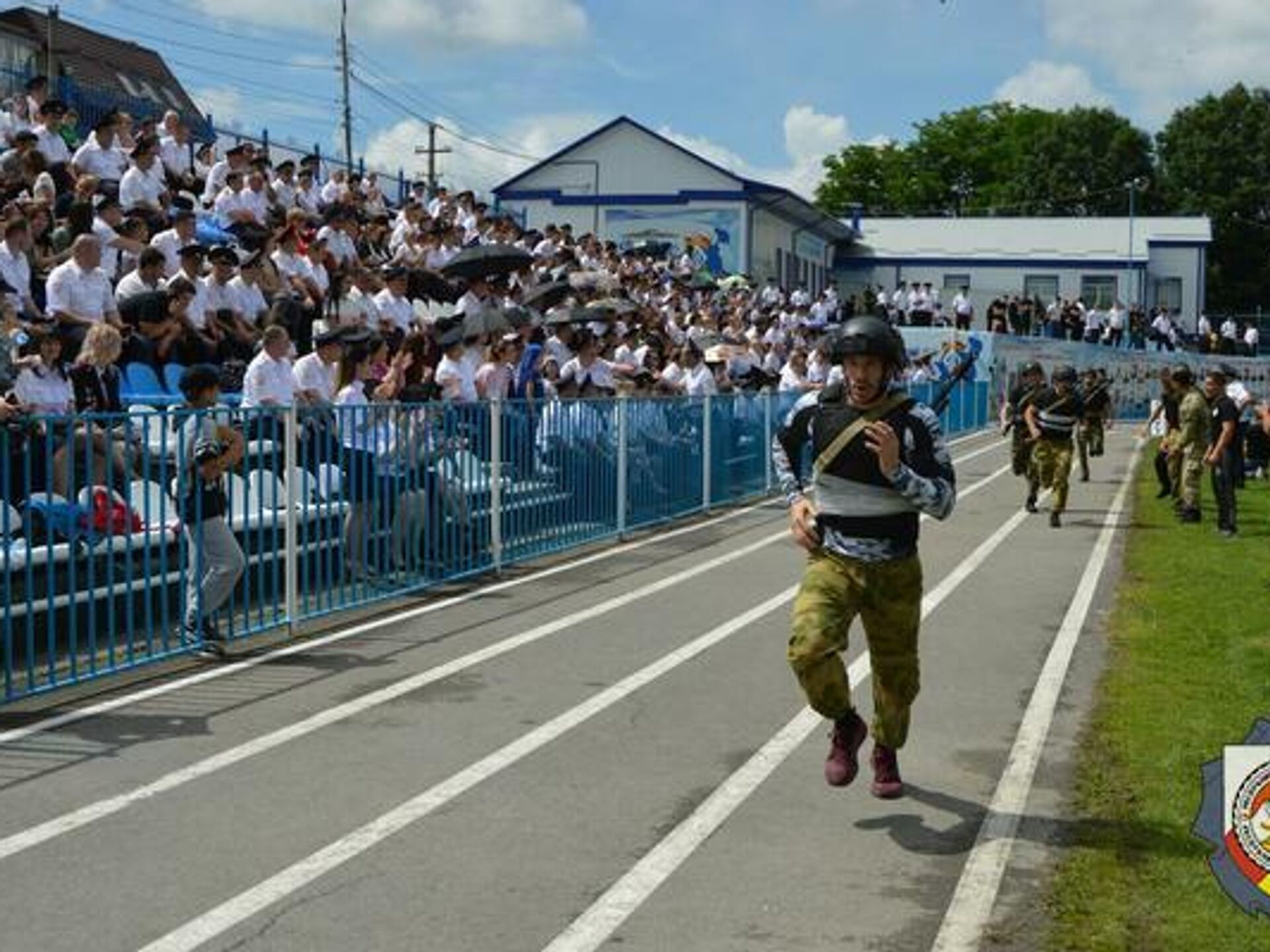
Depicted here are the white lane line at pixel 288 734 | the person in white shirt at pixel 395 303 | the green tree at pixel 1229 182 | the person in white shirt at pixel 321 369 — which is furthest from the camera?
the green tree at pixel 1229 182

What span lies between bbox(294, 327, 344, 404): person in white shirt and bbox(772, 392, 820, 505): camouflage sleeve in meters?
6.63

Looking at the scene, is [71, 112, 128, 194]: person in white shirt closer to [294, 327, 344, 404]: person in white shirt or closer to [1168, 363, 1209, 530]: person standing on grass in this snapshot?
[294, 327, 344, 404]: person in white shirt

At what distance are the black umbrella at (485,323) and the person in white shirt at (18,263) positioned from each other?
4515 mm

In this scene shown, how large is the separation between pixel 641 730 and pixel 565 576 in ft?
19.3

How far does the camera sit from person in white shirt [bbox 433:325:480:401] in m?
15.0

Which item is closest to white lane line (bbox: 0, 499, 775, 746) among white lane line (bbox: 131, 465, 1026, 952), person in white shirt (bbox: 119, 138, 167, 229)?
white lane line (bbox: 131, 465, 1026, 952)

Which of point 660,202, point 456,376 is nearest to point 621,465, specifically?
point 456,376

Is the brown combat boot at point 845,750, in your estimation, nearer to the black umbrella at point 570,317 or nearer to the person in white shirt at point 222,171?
the black umbrella at point 570,317

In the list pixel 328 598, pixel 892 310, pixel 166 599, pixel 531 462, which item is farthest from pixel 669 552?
pixel 892 310

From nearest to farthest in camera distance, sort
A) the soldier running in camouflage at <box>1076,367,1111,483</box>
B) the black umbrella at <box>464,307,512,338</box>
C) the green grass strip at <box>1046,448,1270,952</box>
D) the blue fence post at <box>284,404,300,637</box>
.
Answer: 1. the green grass strip at <box>1046,448,1270,952</box>
2. the blue fence post at <box>284,404,300,637</box>
3. the black umbrella at <box>464,307,512,338</box>
4. the soldier running in camouflage at <box>1076,367,1111,483</box>

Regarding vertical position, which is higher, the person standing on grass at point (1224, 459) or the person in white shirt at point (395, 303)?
the person in white shirt at point (395, 303)

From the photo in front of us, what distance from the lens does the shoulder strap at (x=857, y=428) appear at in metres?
6.57

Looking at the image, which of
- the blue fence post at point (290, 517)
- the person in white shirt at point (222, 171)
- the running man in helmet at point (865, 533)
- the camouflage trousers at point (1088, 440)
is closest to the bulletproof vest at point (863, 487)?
the running man in helmet at point (865, 533)

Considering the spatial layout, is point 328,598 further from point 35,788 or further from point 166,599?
point 35,788
